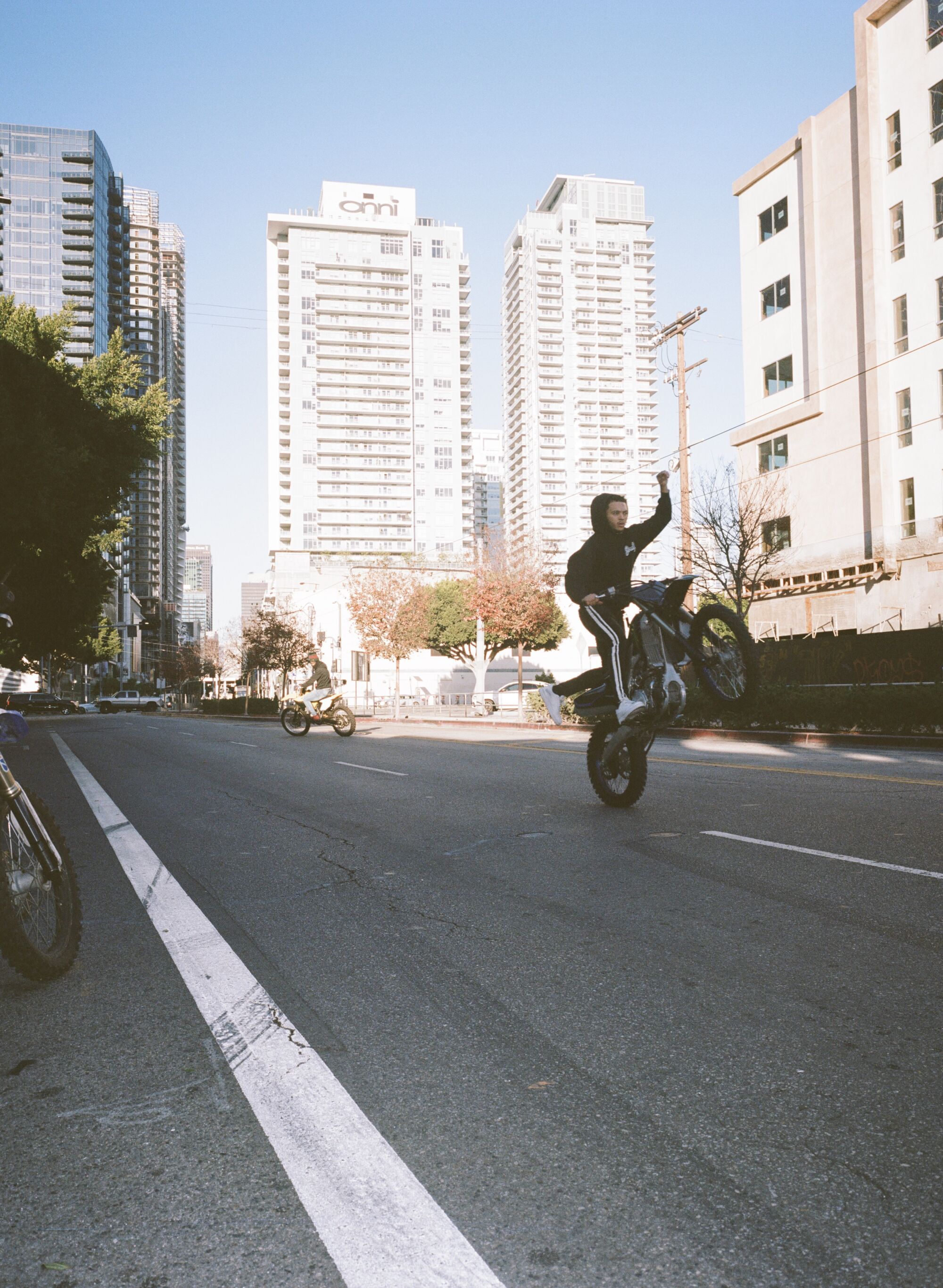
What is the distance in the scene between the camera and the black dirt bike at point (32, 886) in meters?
3.53

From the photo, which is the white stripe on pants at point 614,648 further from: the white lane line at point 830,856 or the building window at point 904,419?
the building window at point 904,419

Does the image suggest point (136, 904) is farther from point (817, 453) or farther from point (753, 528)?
point (817, 453)

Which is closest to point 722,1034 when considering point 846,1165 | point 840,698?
point 846,1165

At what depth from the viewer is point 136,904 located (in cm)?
526

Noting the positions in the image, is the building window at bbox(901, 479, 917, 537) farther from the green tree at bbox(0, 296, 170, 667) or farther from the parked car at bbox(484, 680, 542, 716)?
the green tree at bbox(0, 296, 170, 667)

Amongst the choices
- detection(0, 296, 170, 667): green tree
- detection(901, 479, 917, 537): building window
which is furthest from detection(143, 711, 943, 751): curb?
detection(901, 479, 917, 537): building window

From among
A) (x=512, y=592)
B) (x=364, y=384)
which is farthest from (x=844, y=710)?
(x=364, y=384)

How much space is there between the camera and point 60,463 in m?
16.5

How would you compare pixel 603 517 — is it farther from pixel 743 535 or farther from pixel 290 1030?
pixel 743 535

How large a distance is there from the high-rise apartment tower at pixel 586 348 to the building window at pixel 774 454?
12641cm

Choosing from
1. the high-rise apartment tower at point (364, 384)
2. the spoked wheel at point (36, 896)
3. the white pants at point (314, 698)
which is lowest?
the spoked wheel at point (36, 896)

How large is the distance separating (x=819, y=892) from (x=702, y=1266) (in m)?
3.17

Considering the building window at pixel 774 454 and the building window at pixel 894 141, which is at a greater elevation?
the building window at pixel 894 141

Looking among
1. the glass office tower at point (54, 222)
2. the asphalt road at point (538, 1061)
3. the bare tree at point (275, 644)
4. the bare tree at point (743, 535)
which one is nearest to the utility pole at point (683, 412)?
the bare tree at point (743, 535)
